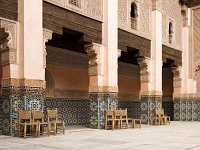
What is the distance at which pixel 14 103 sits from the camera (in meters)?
7.34

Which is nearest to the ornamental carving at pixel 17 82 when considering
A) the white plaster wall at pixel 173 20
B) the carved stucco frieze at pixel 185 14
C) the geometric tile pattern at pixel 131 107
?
the white plaster wall at pixel 173 20

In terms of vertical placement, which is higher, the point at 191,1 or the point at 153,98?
the point at 191,1

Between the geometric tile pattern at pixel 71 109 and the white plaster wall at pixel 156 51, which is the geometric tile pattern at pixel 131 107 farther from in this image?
the geometric tile pattern at pixel 71 109

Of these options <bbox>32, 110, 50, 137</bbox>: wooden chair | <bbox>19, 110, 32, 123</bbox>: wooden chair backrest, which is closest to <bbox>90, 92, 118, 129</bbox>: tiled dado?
<bbox>32, 110, 50, 137</bbox>: wooden chair

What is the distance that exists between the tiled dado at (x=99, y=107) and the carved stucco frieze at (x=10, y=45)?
10.8 feet

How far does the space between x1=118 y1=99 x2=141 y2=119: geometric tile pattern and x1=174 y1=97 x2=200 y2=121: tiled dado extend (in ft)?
5.95

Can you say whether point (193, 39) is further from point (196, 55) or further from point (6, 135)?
point (6, 135)

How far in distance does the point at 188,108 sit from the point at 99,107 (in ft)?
21.5

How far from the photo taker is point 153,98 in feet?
41.3

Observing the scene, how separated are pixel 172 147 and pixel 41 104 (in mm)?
3332

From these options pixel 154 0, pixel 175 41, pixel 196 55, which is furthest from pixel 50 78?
pixel 196 55

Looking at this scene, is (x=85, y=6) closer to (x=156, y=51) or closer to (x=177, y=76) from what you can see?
(x=156, y=51)

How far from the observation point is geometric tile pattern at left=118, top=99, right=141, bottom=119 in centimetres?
1513

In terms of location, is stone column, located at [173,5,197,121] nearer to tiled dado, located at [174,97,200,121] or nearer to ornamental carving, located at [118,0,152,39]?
tiled dado, located at [174,97,200,121]
